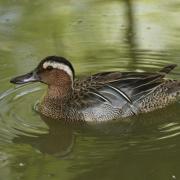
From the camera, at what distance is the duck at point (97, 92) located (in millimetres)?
8312

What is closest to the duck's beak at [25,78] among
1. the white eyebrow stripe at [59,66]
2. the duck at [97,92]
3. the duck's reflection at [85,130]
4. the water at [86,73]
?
the duck at [97,92]

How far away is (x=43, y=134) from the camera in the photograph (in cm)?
795

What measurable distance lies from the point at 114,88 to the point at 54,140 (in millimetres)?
997

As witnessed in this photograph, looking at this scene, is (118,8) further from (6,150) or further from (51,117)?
(6,150)

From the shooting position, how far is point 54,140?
7.93m

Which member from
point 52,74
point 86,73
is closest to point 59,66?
point 52,74

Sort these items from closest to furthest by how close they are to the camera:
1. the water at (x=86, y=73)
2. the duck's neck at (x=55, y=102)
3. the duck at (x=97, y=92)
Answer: the water at (x=86, y=73) < the duck at (x=97, y=92) < the duck's neck at (x=55, y=102)

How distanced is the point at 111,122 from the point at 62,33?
3.18 meters

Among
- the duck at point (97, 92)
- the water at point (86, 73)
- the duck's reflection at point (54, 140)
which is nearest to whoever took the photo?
the water at point (86, 73)

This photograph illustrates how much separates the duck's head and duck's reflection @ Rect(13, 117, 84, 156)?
1.81ft

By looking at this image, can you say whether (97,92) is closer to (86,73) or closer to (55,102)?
(55,102)

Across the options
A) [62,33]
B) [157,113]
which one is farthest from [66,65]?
[62,33]

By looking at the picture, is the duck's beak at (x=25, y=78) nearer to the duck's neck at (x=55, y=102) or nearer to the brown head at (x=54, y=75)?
the brown head at (x=54, y=75)

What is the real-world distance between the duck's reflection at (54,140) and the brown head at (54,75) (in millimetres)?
480
